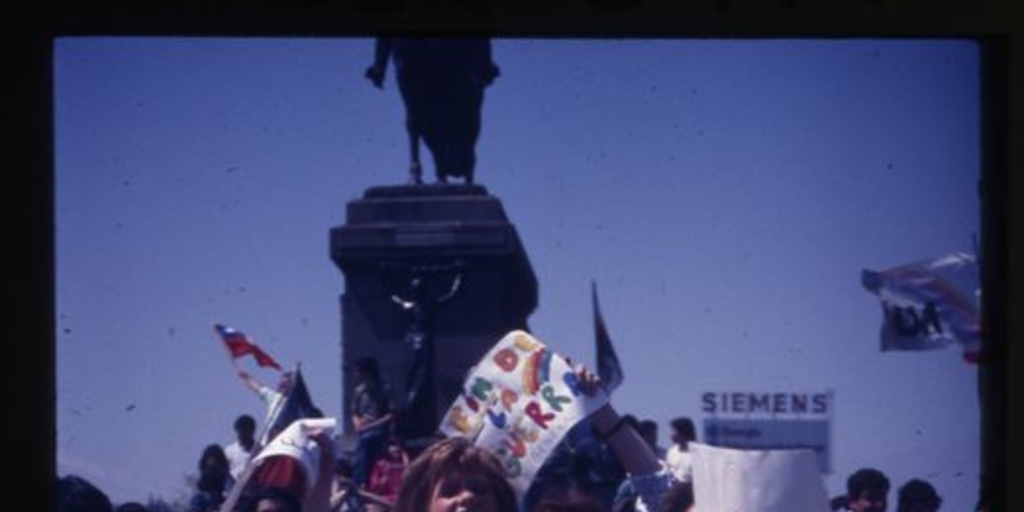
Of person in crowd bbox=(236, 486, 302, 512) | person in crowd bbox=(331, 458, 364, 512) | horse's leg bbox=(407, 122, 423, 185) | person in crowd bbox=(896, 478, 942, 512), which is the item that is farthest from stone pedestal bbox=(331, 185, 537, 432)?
person in crowd bbox=(896, 478, 942, 512)

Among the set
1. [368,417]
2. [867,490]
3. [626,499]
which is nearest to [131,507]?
[368,417]

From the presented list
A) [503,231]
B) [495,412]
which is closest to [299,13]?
[503,231]

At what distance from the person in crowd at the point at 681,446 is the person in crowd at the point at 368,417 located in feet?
2.19

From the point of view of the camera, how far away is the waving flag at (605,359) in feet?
15.7

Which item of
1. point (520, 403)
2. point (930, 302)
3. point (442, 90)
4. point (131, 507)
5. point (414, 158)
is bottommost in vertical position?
point (131, 507)

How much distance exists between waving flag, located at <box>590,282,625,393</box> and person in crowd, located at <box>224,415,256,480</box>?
0.82 metres

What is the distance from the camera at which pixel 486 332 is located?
4797mm

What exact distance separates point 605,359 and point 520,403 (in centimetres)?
23

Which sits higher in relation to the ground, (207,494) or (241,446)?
(241,446)

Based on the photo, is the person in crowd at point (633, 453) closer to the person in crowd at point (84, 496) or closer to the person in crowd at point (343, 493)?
the person in crowd at point (343, 493)

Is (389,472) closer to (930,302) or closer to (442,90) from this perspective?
(442,90)

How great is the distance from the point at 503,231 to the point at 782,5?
2.82ft

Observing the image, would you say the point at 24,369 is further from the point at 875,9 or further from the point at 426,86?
the point at 875,9

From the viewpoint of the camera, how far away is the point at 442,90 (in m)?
4.82
